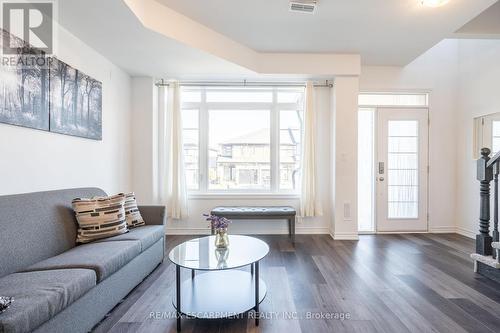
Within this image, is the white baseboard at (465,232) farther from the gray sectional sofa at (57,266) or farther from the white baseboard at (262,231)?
the gray sectional sofa at (57,266)

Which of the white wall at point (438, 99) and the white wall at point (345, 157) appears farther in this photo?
the white wall at point (438, 99)

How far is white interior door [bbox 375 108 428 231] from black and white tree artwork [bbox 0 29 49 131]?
14.8 ft

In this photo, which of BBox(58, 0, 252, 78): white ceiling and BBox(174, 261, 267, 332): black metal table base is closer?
BBox(174, 261, 267, 332): black metal table base

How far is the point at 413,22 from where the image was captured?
2.88 metres

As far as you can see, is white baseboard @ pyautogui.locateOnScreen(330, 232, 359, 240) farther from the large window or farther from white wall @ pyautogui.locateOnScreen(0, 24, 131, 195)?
white wall @ pyautogui.locateOnScreen(0, 24, 131, 195)

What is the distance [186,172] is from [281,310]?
279 centimetres

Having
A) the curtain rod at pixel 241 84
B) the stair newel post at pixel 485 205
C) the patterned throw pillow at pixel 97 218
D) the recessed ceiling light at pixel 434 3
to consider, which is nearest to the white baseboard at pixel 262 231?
the patterned throw pillow at pixel 97 218

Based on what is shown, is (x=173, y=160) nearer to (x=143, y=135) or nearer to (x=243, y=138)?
(x=143, y=135)

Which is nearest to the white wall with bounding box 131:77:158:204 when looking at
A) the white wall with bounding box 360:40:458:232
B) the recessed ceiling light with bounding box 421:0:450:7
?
the white wall with bounding box 360:40:458:232

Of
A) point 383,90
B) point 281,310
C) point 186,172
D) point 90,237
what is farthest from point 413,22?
point 90,237

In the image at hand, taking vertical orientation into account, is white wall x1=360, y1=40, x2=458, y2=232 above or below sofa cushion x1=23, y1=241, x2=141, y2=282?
above

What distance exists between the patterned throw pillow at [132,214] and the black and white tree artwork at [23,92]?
104cm

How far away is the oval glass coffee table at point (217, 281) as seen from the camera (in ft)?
5.87

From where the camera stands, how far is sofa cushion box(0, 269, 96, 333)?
45.3 inches
